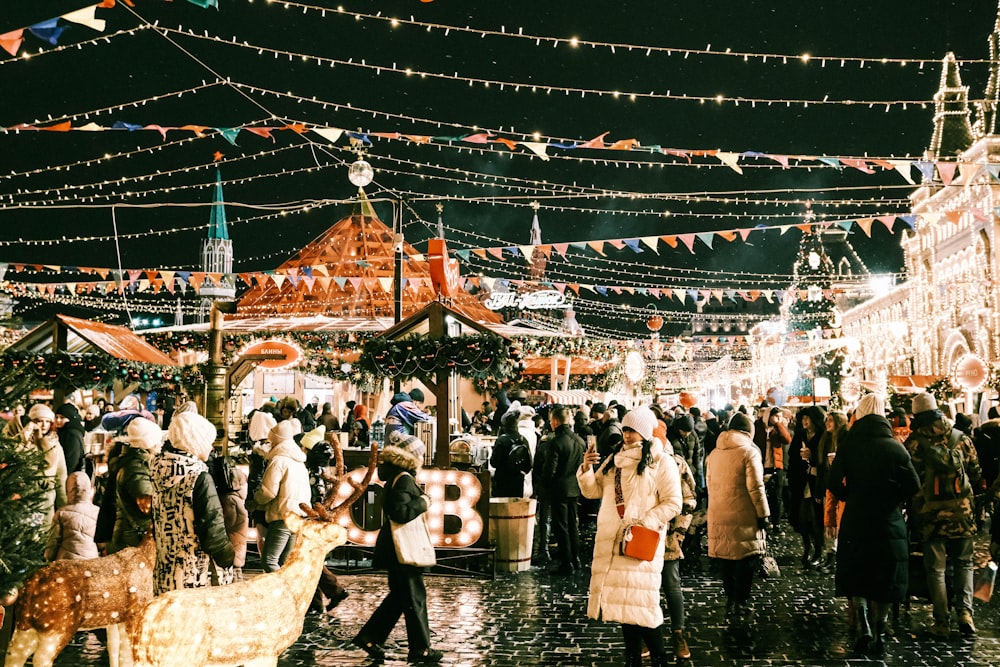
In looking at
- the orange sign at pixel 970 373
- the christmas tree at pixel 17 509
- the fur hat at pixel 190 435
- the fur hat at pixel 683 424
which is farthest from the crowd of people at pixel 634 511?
the orange sign at pixel 970 373

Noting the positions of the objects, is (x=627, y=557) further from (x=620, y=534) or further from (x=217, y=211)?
(x=217, y=211)

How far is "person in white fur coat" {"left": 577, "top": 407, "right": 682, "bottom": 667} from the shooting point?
5.76 m

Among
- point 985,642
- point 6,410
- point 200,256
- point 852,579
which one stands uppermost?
point 200,256

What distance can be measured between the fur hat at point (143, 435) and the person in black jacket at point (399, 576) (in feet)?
5.27

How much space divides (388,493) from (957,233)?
50309mm

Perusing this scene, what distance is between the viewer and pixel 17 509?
3979 mm

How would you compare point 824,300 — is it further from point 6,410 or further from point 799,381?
point 6,410

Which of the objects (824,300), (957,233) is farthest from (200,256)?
(957,233)

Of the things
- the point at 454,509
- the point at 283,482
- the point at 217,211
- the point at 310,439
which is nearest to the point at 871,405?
the point at 454,509

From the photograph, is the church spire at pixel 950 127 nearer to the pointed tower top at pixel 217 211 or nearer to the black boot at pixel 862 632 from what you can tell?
the pointed tower top at pixel 217 211

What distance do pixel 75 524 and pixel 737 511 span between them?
534 cm

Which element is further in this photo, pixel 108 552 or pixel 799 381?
pixel 799 381

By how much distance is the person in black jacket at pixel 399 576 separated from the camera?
6.58m

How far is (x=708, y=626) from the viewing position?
297 inches
